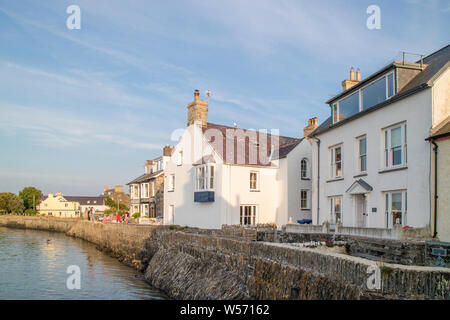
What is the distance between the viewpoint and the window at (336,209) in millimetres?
20484

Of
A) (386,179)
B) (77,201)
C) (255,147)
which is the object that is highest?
(255,147)

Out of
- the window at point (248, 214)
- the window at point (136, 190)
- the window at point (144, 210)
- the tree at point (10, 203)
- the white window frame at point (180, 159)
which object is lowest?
the tree at point (10, 203)

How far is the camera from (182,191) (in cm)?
3350

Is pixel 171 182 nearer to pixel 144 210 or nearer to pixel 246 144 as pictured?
pixel 246 144

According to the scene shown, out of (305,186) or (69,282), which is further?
(305,186)

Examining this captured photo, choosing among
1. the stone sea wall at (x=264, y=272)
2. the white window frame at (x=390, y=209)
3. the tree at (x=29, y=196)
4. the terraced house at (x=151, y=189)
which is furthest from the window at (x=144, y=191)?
the tree at (x=29, y=196)

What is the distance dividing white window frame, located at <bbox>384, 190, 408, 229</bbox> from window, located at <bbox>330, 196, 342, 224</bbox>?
12.3ft

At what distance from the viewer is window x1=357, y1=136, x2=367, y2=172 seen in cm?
1852

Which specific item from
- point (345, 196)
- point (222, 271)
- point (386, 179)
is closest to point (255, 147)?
point (345, 196)

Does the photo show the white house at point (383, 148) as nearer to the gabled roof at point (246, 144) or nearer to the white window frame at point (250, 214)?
the white window frame at point (250, 214)

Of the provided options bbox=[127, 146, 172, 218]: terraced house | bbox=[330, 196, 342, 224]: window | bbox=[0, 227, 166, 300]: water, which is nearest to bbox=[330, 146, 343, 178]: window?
bbox=[330, 196, 342, 224]: window

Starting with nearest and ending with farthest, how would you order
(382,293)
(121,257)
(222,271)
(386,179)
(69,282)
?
(382,293)
(222,271)
(386,179)
(69,282)
(121,257)
